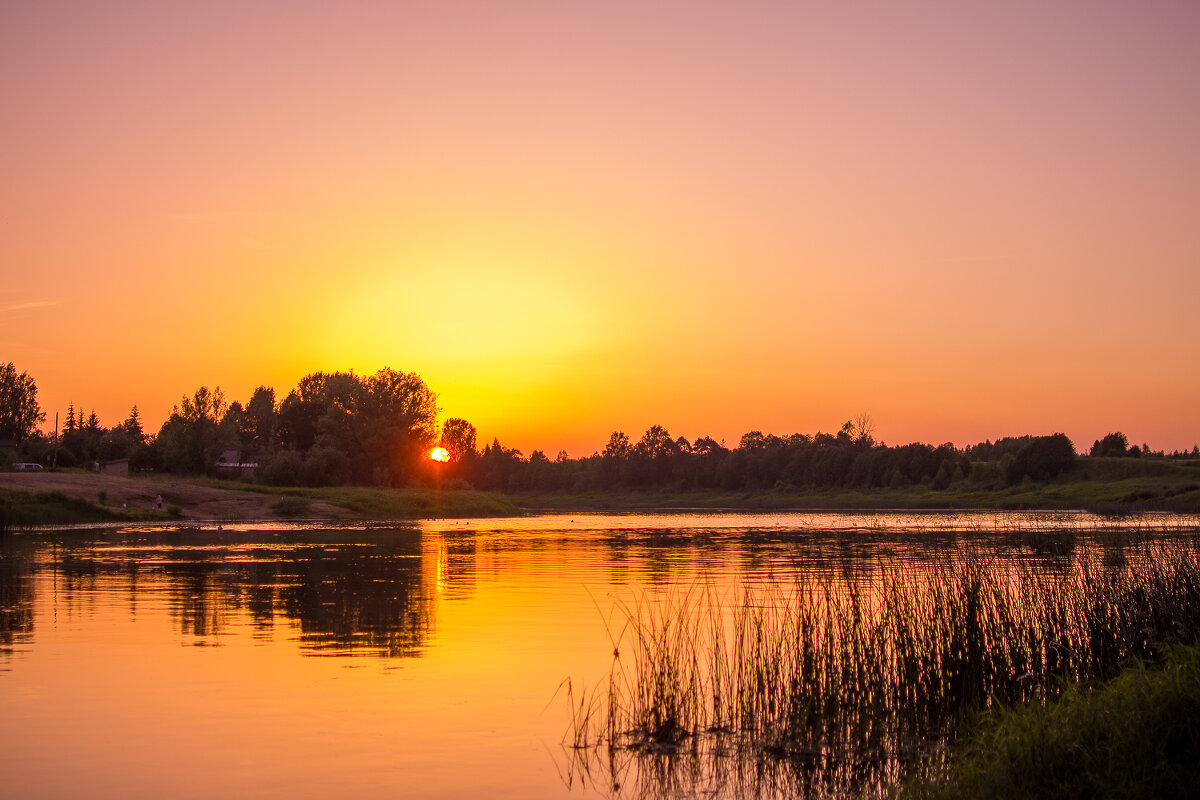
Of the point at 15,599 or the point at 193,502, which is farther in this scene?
the point at 193,502

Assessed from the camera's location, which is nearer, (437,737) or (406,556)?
(437,737)

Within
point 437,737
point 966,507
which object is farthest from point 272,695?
point 966,507

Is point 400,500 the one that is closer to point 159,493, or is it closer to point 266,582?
point 159,493

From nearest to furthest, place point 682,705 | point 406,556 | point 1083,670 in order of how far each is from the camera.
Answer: point 682,705, point 1083,670, point 406,556

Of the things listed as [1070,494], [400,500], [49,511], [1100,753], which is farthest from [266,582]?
[1070,494]

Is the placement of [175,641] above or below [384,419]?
below

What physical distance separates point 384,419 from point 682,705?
112623 mm

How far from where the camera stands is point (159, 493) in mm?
77500

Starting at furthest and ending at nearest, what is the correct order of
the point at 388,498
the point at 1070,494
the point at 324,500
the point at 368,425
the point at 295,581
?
1. the point at 368,425
2. the point at 1070,494
3. the point at 388,498
4. the point at 324,500
5. the point at 295,581

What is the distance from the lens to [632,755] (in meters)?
12.2

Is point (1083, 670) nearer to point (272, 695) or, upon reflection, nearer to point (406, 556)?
point (272, 695)

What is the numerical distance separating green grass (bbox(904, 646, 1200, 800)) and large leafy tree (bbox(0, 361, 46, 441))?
17850 centimetres

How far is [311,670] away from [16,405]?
563 ft

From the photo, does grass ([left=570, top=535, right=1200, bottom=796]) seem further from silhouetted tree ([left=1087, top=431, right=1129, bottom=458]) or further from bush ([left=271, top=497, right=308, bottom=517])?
silhouetted tree ([left=1087, top=431, right=1129, bottom=458])
